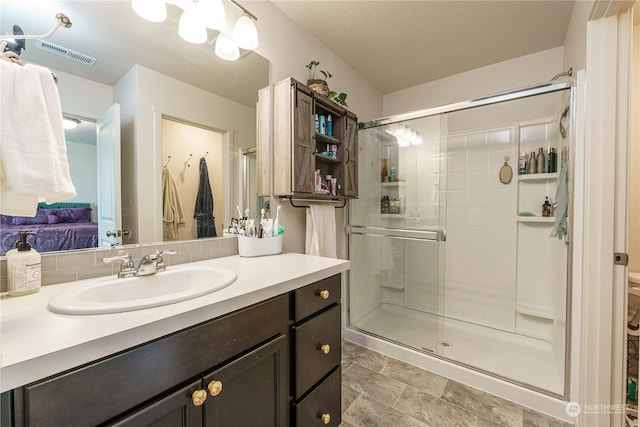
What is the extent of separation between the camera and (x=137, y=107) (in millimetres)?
1091

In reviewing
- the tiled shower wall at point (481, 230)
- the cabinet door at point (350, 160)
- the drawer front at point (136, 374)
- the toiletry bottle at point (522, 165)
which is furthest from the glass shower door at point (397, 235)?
the drawer front at point (136, 374)

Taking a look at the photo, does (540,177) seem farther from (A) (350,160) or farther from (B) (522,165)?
(A) (350,160)

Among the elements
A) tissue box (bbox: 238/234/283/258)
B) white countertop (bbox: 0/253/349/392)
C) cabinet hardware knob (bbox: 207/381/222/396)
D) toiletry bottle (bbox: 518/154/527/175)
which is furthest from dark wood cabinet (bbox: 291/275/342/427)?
toiletry bottle (bbox: 518/154/527/175)

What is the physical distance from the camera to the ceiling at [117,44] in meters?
0.87

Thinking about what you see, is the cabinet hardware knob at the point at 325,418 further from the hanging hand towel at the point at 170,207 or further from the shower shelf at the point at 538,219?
the shower shelf at the point at 538,219

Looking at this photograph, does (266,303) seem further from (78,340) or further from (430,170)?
(430,170)

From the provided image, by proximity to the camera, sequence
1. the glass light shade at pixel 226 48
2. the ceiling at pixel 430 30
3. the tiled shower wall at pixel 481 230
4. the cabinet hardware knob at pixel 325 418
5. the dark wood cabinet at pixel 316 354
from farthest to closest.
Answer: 1. the tiled shower wall at pixel 481 230
2. the ceiling at pixel 430 30
3. the glass light shade at pixel 226 48
4. the cabinet hardware knob at pixel 325 418
5. the dark wood cabinet at pixel 316 354

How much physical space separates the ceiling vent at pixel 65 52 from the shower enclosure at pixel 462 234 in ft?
5.90

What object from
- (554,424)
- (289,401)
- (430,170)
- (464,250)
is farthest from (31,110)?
(464,250)

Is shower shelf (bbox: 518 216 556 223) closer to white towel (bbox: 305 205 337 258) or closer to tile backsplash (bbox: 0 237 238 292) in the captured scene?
white towel (bbox: 305 205 337 258)

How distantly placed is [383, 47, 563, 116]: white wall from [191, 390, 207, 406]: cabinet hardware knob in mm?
2886

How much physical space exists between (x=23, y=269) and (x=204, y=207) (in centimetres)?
66

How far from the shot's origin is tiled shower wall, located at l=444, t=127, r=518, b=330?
228cm

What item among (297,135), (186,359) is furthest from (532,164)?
(186,359)
